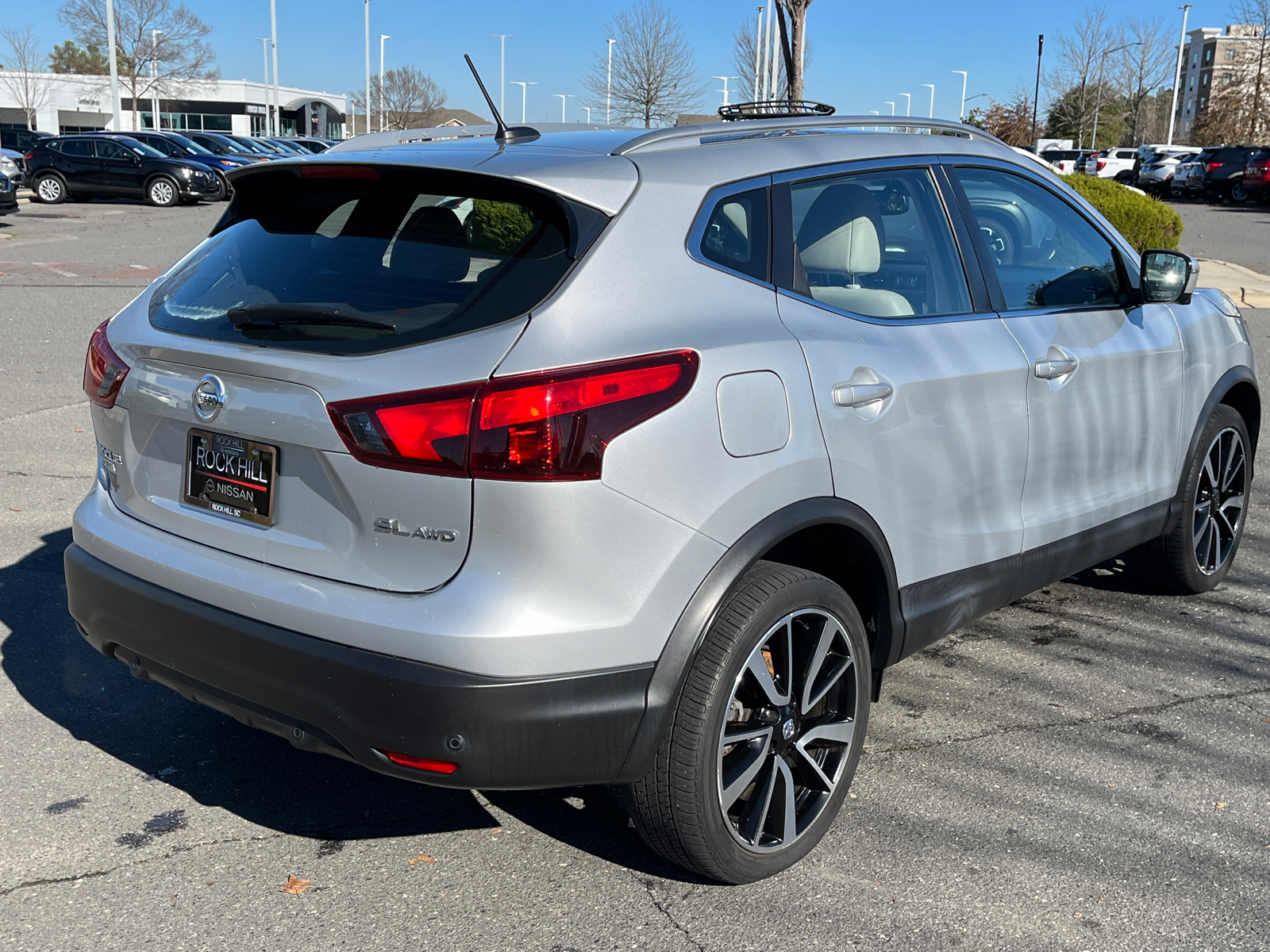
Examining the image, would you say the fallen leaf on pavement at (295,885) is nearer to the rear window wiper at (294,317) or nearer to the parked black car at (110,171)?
the rear window wiper at (294,317)

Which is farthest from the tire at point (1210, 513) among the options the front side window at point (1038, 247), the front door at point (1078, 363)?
the front side window at point (1038, 247)

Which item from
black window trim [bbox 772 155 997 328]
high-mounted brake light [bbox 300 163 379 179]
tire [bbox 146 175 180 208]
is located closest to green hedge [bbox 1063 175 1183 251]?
black window trim [bbox 772 155 997 328]

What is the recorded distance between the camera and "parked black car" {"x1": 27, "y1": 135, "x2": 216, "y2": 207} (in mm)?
28469

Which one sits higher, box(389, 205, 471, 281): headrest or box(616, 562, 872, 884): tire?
box(389, 205, 471, 281): headrest

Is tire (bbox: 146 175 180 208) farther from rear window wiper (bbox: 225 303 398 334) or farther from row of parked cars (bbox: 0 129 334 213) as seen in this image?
rear window wiper (bbox: 225 303 398 334)

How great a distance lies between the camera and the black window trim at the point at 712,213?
276cm

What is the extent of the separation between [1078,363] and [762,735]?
1737 millimetres

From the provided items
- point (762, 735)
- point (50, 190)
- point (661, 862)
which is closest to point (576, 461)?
point (762, 735)

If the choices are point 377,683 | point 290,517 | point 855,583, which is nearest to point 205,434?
point 290,517

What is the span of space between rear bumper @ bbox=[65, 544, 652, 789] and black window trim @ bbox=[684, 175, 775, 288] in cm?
94

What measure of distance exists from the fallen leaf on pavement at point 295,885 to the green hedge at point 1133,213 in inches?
520

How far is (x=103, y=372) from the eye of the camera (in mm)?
3068

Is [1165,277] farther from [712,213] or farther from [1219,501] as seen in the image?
[712,213]

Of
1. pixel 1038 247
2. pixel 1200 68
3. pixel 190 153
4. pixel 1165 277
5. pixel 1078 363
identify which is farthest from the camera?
pixel 1200 68
